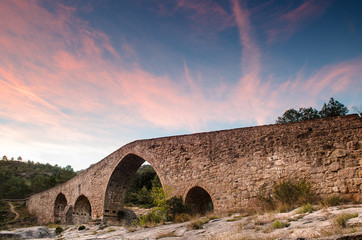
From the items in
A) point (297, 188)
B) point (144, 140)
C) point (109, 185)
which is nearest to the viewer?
point (297, 188)

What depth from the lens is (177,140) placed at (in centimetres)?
1238

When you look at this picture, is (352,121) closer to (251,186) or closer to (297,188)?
(297,188)

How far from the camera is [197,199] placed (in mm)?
11633

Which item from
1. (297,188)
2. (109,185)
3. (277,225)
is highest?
(109,185)

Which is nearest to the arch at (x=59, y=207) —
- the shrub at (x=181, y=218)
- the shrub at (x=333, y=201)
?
the shrub at (x=181, y=218)

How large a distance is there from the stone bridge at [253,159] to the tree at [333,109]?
14.3 m

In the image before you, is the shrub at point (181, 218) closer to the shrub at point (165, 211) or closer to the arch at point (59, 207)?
the shrub at point (165, 211)

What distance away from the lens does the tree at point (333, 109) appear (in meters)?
20.3

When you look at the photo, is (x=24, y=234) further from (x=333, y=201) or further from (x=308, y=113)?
(x=308, y=113)

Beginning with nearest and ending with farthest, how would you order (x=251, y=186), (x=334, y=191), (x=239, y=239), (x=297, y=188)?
(x=239, y=239) < (x=334, y=191) < (x=297, y=188) < (x=251, y=186)

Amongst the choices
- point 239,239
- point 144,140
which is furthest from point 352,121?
point 144,140

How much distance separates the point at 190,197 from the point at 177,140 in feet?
9.36

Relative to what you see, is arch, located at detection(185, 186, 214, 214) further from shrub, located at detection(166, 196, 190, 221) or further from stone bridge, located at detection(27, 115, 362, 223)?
shrub, located at detection(166, 196, 190, 221)

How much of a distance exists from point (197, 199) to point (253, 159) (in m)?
3.75
